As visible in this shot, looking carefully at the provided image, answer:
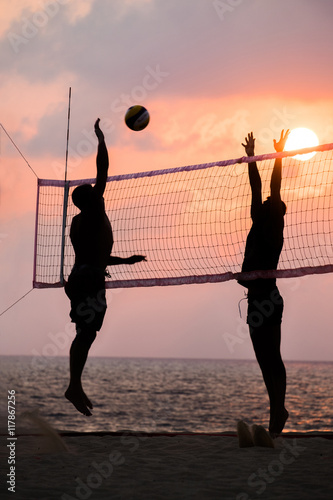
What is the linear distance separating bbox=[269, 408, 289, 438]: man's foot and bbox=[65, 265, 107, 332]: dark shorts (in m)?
1.95

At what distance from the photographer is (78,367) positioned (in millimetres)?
6086

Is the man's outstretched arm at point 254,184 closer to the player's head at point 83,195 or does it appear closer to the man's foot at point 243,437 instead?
the player's head at point 83,195

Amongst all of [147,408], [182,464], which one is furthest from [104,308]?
[147,408]

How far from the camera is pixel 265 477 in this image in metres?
5.27

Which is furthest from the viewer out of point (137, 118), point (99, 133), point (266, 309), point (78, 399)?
point (137, 118)

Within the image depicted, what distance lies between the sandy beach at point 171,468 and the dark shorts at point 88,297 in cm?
125

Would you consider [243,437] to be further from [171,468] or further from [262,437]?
[171,468]

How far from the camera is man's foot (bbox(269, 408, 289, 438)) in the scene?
6.47 m

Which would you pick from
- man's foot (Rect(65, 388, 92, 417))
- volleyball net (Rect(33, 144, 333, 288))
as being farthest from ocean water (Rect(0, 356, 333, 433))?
man's foot (Rect(65, 388, 92, 417))

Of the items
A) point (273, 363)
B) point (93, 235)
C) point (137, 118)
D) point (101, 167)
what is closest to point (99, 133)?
point (101, 167)

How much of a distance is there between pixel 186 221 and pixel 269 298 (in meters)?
2.87

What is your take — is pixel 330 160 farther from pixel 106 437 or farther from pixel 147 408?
pixel 147 408

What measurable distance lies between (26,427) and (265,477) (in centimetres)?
415

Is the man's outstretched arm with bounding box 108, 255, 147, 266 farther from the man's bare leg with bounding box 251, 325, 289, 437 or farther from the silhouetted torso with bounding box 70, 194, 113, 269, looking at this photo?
the man's bare leg with bounding box 251, 325, 289, 437
